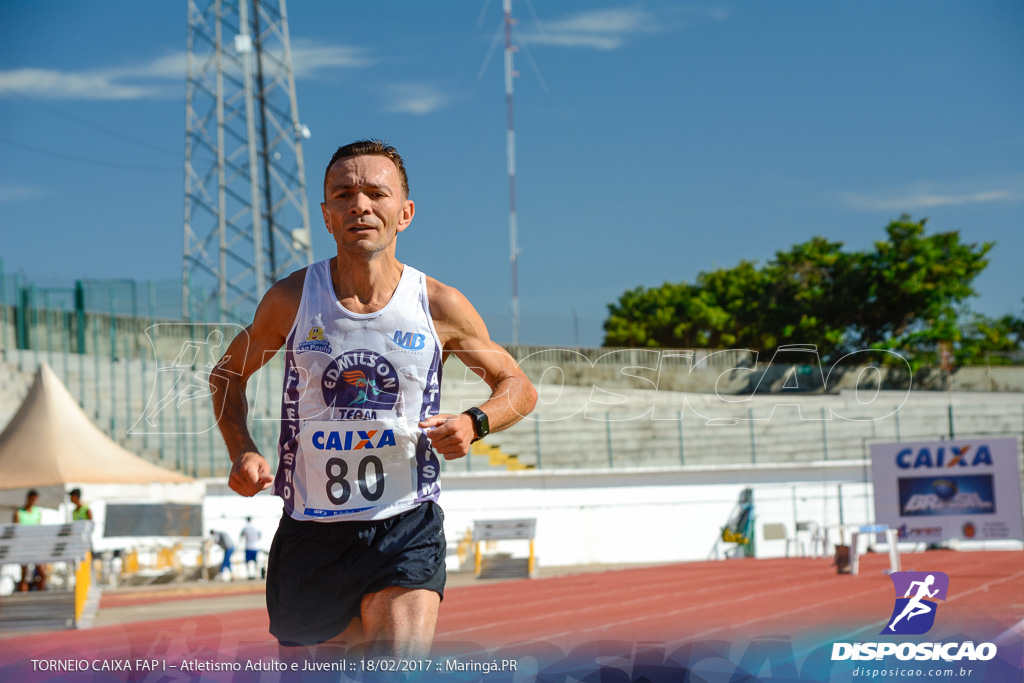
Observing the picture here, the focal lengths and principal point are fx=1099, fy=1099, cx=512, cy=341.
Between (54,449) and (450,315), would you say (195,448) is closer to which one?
(54,449)

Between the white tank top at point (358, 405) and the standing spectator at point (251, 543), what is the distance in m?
14.2

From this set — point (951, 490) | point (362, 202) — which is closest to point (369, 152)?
point (362, 202)

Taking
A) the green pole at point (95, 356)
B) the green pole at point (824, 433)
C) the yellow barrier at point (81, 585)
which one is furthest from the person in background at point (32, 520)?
the green pole at point (824, 433)

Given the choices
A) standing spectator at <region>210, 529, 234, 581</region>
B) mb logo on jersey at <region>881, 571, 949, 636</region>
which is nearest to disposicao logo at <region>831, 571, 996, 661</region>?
mb logo on jersey at <region>881, 571, 949, 636</region>

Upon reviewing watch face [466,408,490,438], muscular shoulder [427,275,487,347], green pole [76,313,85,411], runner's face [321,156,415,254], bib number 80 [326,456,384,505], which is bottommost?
bib number 80 [326,456,384,505]

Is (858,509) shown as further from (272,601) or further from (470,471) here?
(272,601)

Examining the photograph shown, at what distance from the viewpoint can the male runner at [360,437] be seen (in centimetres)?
303

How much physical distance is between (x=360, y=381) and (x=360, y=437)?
16 cm

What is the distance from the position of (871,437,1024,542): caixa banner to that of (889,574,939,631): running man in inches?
393

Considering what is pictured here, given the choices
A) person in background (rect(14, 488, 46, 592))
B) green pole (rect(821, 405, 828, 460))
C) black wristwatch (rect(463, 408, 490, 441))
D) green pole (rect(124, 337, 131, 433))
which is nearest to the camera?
black wristwatch (rect(463, 408, 490, 441))

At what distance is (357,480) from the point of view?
10.0ft

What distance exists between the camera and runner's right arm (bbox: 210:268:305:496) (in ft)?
10.3

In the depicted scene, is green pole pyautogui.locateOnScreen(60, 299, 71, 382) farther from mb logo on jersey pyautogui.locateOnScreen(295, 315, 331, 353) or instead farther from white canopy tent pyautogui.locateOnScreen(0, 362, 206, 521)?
mb logo on jersey pyautogui.locateOnScreen(295, 315, 331, 353)

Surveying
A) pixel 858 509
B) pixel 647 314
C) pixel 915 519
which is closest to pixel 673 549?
pixel 858 509
